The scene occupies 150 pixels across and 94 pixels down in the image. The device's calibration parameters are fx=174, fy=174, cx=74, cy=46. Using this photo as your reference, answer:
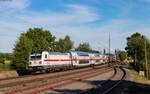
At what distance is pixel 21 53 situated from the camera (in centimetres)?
2845

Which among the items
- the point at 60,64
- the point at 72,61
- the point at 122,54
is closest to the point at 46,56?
the point at 60,64

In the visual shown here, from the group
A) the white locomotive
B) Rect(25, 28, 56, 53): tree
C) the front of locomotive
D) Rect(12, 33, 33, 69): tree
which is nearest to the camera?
the front of locomotive

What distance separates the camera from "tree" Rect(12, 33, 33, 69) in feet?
93.0

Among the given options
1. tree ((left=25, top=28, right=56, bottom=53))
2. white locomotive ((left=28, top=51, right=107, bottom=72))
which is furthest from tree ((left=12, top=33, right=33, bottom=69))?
tree ((left=25, top=28, right=56, bottom=53))

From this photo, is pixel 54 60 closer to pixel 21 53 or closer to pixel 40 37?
pixel 21 53

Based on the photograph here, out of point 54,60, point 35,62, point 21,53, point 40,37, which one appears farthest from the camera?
point 40,37

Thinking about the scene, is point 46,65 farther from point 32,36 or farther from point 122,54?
point 122,54

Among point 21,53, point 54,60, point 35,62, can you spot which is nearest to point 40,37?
point 21,53

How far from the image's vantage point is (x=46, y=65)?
86.1ft

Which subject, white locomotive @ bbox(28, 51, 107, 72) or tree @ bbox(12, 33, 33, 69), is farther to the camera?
tree @ bbox(12, 33, 33, 69)

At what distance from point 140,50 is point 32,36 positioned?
1478 inches

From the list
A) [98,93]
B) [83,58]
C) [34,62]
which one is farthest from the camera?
[83,58]

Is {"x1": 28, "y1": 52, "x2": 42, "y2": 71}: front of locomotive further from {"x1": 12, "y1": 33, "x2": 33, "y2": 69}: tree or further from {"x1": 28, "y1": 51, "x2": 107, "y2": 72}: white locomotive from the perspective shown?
{"x1": 12, "y1": 33, "x2": 33, "y2": 69}: tree

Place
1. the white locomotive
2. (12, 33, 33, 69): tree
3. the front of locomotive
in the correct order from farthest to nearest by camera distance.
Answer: (12, 33, 33, 69): tree, the white locomotive, the front of locomotive
